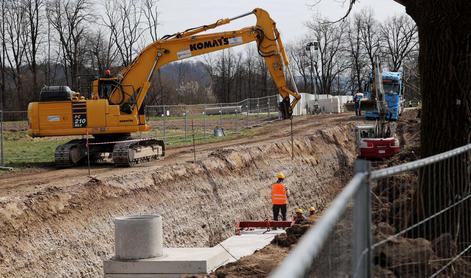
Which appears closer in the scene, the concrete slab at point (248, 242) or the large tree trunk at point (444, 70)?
the large tree trunk at point (444, 70)

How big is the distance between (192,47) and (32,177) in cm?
711

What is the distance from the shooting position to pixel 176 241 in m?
18.9

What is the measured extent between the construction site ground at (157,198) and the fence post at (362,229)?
651 cm

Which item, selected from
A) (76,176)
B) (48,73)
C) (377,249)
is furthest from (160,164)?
(48,73)

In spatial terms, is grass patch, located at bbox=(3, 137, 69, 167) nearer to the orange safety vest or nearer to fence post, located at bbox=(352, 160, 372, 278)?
the orange safety vest

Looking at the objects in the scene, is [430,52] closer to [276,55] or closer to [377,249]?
[377,249]

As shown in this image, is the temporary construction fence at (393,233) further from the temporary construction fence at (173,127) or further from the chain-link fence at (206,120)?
the chain-link fence at (206,120)

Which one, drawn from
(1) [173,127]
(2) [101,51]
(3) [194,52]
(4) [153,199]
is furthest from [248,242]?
(2) [101,51]

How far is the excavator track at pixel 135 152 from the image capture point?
2119cm

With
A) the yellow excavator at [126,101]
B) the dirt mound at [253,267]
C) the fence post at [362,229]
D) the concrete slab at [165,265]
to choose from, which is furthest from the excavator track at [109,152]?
the fence post at [362,229]

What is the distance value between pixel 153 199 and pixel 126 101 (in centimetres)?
432

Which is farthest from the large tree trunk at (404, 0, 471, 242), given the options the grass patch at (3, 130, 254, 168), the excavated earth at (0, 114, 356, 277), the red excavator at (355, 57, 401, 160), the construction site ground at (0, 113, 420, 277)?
the red excavator at (355, 57, 401, 160)

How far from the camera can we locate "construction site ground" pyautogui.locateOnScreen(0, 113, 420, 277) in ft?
46.9

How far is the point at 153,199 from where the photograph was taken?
1919 cm
